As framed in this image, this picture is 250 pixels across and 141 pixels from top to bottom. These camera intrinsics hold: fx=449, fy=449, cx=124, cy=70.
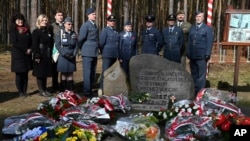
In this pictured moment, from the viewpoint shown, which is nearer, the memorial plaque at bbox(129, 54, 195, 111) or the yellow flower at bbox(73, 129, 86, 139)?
the yellow flower at bbox(73, 129, 86, 139)

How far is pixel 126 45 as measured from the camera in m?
9.61

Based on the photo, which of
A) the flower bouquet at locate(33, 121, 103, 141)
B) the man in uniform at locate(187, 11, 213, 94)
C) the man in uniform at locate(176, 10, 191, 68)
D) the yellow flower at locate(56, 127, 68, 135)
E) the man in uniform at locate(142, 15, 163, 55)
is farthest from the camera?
the man in uniform at locate(176, 10, 191, 68)

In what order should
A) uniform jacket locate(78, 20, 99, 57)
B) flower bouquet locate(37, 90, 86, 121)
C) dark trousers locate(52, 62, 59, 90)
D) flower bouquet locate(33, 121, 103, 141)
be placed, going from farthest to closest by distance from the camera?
dark trousers locate(52, 62, 59, 90) < uniform jacket locate(78, 20, 99, 57) < flower bouquet locate(37, 90, 86, 121) < flower bouquet locate(33, 121, 103, 141)

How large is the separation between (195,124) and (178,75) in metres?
2.40

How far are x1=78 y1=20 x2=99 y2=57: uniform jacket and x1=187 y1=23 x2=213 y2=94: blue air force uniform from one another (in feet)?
6.54

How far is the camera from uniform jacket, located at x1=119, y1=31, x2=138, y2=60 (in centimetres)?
958

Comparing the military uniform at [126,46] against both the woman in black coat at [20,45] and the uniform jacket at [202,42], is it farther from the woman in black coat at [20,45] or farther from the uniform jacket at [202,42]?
the woman in black coat at [20,45]

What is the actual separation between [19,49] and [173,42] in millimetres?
3162

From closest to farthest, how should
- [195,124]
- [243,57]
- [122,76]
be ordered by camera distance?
1. [195,124]
2. [122,76]
3. [243,57]

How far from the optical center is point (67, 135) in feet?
17.1

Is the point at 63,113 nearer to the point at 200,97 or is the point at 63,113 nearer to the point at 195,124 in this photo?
the point at 195,124

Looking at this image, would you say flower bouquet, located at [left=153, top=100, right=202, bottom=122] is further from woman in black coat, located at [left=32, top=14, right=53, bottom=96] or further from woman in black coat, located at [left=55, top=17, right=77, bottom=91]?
woman in black coat, located at [left=32, top=14, right=53, bottom=96]

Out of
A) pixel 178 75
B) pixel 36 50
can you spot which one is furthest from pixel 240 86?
pixel 36 50

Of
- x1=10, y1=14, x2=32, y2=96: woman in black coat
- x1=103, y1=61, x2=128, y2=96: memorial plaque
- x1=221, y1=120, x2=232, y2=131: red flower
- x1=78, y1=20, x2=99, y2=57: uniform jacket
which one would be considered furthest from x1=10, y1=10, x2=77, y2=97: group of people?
x1=221, y1=120, x2=232, y2=131: red flower
